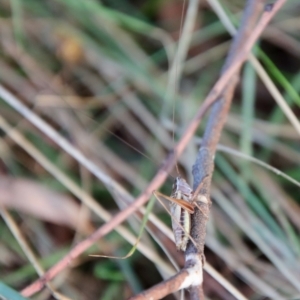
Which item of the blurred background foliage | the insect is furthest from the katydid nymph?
the blurred background foliage

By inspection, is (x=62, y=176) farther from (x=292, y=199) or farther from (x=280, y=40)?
(x=280, y=40)

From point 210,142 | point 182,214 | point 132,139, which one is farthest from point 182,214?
point 132,139

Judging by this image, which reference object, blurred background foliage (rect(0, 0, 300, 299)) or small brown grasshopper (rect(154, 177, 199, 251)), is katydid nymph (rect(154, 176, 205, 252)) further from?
blurred background foliage (rect(0, 0, 300, 299))

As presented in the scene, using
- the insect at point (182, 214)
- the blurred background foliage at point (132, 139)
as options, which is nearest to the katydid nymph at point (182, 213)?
the insect at point (182, 214)

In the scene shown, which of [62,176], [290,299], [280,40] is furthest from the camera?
[280,40]

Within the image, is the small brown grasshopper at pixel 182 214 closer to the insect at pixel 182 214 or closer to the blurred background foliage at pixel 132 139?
the insect at pixel 182 214

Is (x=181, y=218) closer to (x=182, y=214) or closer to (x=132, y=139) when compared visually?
(x=182, y=214)

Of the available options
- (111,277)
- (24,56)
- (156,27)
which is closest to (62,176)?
(111,277)
